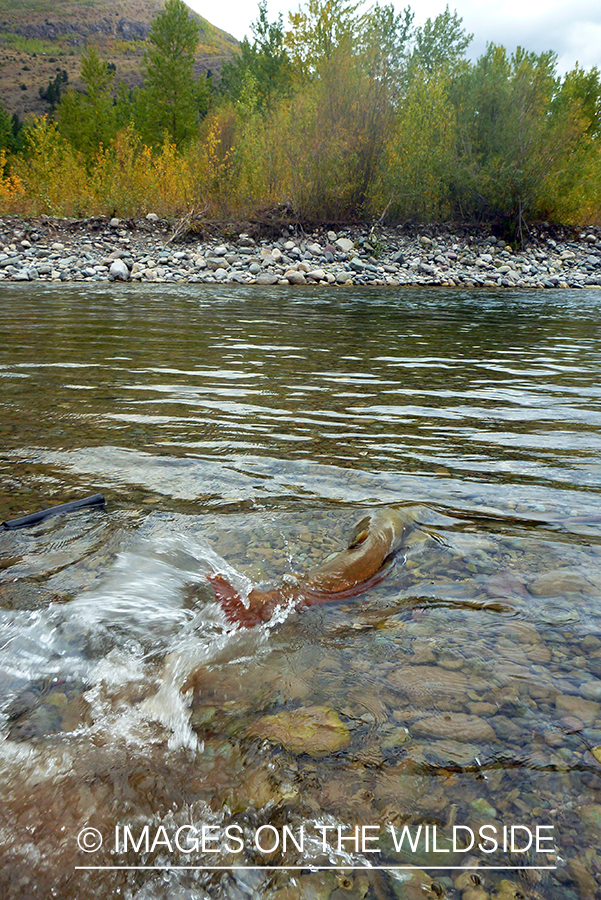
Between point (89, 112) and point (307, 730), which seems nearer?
point (307, 730)

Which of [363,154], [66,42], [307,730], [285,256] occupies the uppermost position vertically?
[66,42]

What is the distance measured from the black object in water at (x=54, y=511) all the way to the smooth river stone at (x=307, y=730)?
5.48 feet

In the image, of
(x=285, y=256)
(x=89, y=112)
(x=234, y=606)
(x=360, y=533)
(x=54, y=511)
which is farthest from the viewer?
(x=89, y=112)

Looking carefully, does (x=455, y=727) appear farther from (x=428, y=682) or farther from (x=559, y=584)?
(x=559, y=584)

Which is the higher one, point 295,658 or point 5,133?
point 5,133

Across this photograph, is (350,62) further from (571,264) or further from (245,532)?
(245,532)

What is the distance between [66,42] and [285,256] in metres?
184

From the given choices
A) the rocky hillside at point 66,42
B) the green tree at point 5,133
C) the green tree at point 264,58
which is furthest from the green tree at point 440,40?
the rocky hillside at point 66,42

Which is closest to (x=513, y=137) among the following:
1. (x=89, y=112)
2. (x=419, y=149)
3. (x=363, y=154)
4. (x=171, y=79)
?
(x=419, y=149)

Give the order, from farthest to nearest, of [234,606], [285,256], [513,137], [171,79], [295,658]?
[171,79], [513,137], [285,256], [234,606], [295,658]

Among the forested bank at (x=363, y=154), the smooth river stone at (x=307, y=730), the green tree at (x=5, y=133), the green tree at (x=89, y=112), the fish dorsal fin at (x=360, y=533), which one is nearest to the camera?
the smooth river stone at (x=307, y=730)

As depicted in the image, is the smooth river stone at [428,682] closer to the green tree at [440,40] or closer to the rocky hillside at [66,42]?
the green tree at [440,40]

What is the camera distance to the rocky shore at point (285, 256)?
61.6 feet

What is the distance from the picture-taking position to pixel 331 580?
2232 millimetres
